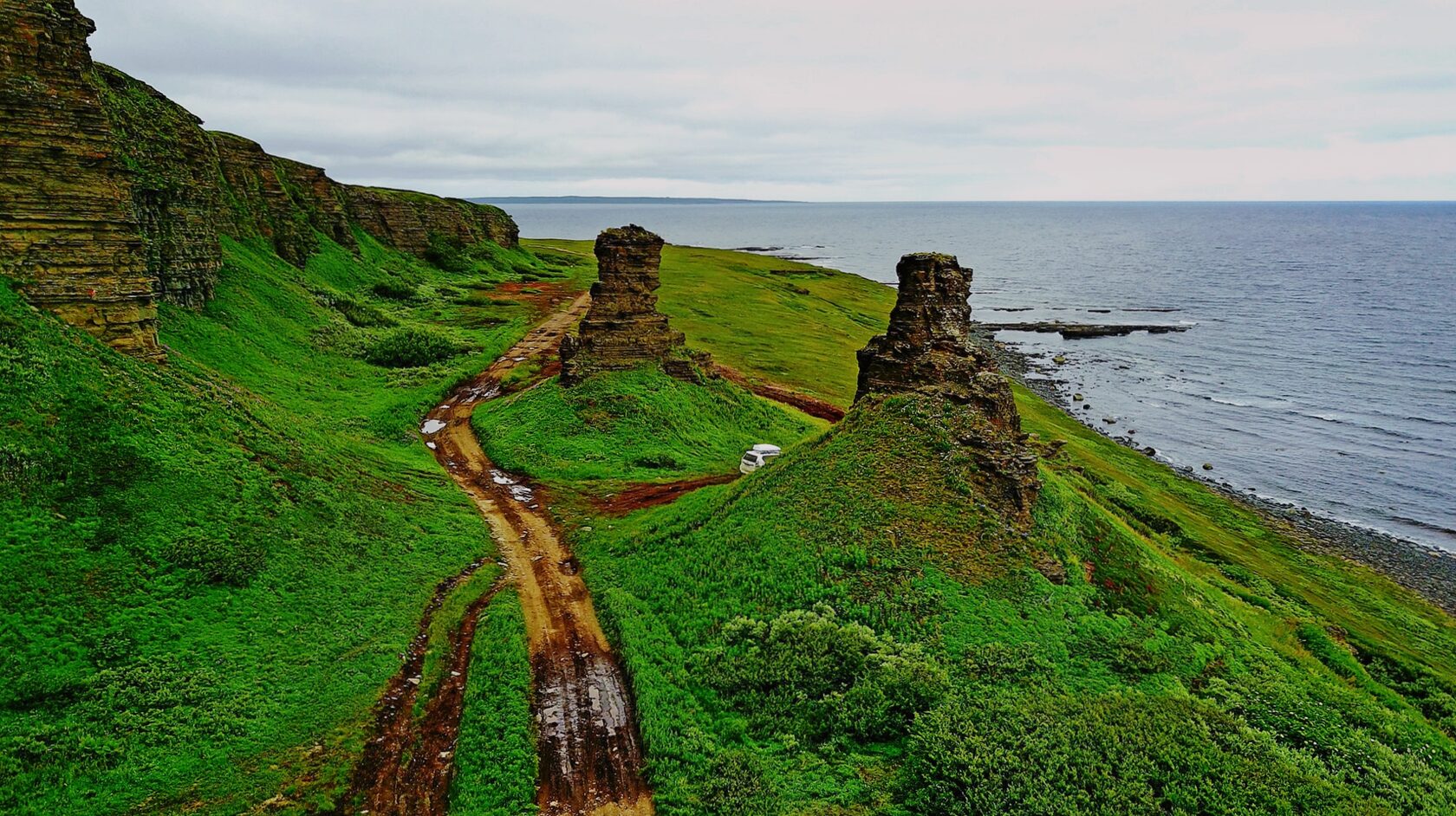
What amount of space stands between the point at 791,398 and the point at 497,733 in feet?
139

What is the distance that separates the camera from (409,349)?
56781 millimetres

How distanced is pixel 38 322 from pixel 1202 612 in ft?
126

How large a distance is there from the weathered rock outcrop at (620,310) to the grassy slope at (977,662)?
16.5 metres

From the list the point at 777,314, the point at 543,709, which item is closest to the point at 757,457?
the point at 543,709

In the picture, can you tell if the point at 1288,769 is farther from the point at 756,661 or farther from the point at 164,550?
the point at 164,550

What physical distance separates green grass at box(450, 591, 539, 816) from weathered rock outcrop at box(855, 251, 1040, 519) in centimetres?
1752

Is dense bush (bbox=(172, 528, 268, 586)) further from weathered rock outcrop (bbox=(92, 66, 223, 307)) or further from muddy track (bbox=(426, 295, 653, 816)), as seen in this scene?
weathered rock outcrop (bbox=(92, 66, 223, 307))

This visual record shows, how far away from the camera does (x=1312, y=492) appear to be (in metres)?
56.8

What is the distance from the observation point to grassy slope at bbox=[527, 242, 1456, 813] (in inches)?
629

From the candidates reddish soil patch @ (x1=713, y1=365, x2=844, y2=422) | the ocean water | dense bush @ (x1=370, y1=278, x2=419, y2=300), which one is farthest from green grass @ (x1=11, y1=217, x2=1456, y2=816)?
dense bush @ (x1=370, y1=278, x2=419, y2=300)

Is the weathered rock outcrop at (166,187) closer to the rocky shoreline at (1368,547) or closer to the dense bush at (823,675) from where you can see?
the dense bush at (823,675)

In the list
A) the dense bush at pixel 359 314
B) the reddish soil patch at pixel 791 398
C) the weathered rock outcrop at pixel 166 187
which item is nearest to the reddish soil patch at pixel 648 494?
the reddish soil patch at pixel 791 398

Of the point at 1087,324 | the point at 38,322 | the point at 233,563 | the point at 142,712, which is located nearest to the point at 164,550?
the point at 233,563

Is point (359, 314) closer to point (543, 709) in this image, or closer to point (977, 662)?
point (543, 709)
